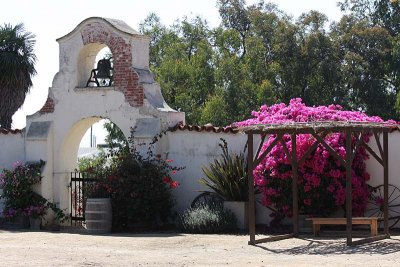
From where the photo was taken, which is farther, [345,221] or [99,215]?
[99,215]

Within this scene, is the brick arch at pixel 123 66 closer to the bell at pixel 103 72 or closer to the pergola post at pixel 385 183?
the bell at pixel 103 72

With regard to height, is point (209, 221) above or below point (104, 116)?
below

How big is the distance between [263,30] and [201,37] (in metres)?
6.07

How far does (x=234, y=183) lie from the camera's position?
63.6 feet

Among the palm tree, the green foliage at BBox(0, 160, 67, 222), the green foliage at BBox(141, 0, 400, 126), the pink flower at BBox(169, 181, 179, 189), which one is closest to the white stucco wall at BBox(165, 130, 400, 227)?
the pink flower at BBox(169, 181, 179, 189)

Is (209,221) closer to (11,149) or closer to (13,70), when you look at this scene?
(11,149)

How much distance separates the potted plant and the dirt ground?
117 centimetres

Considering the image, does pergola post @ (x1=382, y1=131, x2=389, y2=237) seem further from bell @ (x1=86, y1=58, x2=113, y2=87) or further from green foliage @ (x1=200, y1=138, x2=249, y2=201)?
bell @ (x1=86, y1=58, x2=113, y2=87)

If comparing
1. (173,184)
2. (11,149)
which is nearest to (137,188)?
(173,184)

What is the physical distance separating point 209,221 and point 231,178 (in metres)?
1.10

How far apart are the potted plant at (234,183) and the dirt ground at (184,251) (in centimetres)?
117

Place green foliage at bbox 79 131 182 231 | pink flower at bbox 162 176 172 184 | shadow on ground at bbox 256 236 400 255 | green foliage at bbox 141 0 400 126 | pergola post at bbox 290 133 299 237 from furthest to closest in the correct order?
1. green foliage at bbox 141 0 400 126
2. pink flower at bbox 162 176 172 184
3. green foliage at bbox 79 131 182 231
4. pergola post at bbox 290 133 299 237
5. shadow on ground at bbox 256 236 400 255

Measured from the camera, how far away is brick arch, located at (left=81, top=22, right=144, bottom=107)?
2070cm

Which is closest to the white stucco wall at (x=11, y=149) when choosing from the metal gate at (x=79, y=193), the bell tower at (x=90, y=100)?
the bell tower at (x=90, y=100)
